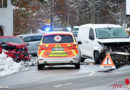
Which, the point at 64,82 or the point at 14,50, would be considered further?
the point at 14,50

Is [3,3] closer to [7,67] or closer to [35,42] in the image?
[35,42]

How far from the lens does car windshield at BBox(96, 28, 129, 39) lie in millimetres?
22953

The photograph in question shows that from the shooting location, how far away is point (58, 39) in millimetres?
19828

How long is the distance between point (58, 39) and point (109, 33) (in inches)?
164

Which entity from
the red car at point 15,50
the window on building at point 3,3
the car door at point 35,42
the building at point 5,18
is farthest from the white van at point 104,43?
the building at point 5,18

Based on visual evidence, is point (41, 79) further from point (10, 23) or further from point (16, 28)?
point (16, 28)

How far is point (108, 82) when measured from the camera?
14.2 meters

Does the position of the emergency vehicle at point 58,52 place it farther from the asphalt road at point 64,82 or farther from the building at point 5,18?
the building at point 5,18

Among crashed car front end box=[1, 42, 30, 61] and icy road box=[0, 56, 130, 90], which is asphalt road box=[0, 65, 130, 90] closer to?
icy road box=[0, 56, 130, 90]

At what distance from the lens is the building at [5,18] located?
1807 inches

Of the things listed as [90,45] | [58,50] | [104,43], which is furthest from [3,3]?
[58,50]

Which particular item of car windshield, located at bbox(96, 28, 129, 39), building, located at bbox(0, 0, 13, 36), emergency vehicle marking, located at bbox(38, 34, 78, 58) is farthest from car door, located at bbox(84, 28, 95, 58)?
building, located at bbox(0, 0, 13, 36)

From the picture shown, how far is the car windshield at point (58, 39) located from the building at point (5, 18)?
26399 millimetres

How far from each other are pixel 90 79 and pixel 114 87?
248 centimetres
